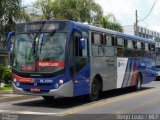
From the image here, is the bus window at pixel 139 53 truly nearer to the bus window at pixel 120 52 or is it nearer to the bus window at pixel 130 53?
the bus window at pixel 130 53

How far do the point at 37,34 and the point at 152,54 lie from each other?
12063mm

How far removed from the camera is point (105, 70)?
18.1 meters

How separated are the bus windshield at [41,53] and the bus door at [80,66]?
501 millimetres

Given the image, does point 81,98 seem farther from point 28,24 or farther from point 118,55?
point 28,24

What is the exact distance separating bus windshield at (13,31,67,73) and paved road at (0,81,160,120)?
143cm

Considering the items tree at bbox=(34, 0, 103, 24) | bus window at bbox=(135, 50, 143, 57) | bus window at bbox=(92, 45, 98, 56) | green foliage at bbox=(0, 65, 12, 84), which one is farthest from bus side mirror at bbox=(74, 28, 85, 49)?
tree at bbox=(34, 0, 103, 24)

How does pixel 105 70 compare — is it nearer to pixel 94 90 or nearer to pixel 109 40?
pixel 109 40

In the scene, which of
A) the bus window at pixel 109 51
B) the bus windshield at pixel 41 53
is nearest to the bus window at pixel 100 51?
the bus window at pixel 109 51

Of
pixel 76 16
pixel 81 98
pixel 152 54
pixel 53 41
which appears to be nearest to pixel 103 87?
pixel 81 98

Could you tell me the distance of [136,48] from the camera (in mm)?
22469

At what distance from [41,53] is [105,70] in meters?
4.14

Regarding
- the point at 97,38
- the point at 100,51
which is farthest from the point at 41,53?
the point at 100,51

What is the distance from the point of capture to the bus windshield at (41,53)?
14648 mm

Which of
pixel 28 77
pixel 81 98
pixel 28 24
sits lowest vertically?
pixel 81 98
